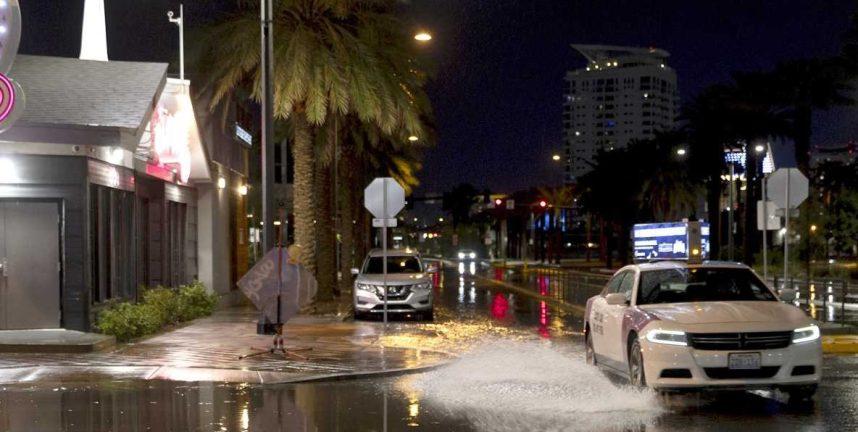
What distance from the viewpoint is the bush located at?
17.0m

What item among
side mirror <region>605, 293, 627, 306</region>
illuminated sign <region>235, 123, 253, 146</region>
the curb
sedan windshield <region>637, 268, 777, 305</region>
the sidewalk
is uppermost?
illuminated sign <region>235, 123, 253, 146</region>

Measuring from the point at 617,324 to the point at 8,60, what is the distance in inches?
378

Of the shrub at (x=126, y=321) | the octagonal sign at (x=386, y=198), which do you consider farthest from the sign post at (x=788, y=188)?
the shrub at (x=126, y=321)

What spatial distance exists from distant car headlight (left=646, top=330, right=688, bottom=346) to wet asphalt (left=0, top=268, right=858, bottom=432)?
0.72m

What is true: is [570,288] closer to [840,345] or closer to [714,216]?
[840,345]

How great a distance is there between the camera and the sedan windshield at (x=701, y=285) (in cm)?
1178

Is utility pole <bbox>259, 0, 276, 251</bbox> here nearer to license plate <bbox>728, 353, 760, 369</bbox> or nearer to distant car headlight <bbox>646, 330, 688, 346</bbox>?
distant car headlight <bbox>646, 330, 688, 346</bbox>

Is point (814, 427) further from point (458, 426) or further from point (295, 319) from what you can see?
point (295, 319)

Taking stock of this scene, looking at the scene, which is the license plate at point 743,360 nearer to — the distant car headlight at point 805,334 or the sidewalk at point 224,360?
the distant car headlight at point 805,334

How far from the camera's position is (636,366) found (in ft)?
36.6

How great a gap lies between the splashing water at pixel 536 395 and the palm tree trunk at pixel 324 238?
45.9 feet

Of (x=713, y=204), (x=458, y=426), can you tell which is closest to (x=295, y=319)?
(x=458, y=426)

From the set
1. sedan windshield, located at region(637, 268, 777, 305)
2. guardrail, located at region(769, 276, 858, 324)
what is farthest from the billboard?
sedan windshield, located at region(637, 268, 777, 305)

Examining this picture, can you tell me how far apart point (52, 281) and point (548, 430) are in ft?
35.5
